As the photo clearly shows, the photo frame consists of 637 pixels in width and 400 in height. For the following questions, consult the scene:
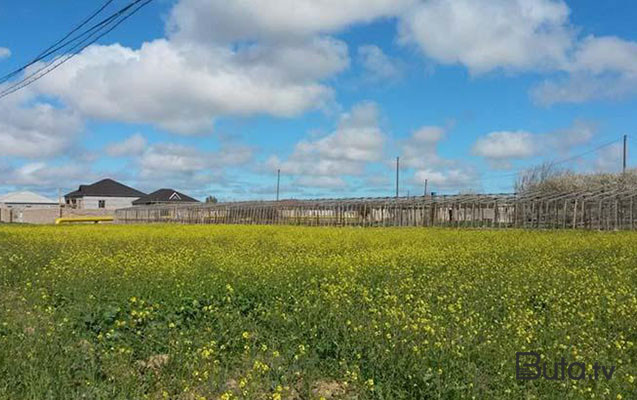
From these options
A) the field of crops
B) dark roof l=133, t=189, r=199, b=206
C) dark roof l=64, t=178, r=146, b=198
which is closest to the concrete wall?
dark roof l=133, t=189, r=199, b=206

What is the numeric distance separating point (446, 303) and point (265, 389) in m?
3.49

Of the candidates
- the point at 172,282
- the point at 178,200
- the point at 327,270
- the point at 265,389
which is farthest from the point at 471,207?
the point at 178,200

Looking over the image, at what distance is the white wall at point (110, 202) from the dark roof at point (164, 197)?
4.62 meters

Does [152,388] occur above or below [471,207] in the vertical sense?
below

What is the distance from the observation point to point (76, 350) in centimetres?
506

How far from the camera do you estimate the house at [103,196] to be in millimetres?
82963

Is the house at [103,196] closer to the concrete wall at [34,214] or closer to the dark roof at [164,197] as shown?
the dark roof at [164,197]

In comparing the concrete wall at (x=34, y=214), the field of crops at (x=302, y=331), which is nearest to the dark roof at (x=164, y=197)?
the concrete wall at (x=34, y=214)

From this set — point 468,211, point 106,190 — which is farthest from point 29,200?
point 468,211

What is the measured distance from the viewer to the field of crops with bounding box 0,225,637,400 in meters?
4.48

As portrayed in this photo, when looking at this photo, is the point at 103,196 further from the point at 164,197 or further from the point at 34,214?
the point at 34,214

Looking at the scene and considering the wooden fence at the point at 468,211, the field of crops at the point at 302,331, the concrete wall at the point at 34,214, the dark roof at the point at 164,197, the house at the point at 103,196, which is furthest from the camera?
the house at the point at 103,196

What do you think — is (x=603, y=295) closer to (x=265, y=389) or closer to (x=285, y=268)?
(x=285, y=268)

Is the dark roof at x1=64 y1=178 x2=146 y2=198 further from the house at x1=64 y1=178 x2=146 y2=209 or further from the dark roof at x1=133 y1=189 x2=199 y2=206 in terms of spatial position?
the dark roof at x1=133 y1=189 x2=199 y2=206
